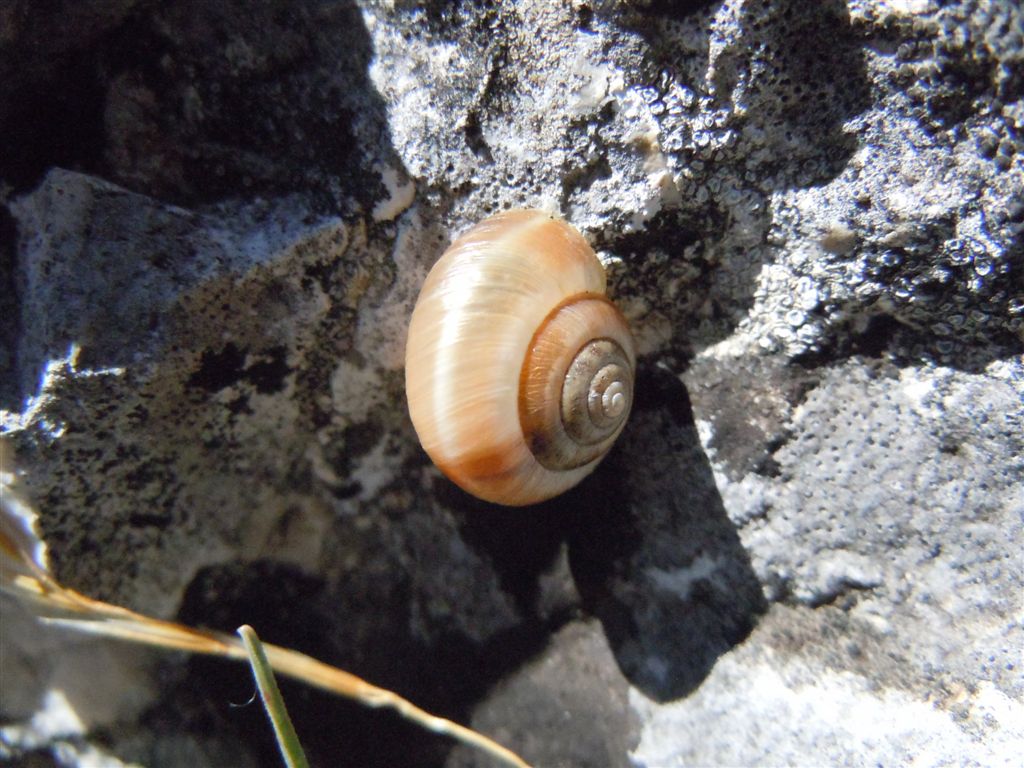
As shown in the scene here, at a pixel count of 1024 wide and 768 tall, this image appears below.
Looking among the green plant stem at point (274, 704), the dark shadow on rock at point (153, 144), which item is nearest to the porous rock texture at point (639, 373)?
the dark shadow on rock at point (153, 144)

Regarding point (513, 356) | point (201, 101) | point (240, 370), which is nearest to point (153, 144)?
point (201, 101)

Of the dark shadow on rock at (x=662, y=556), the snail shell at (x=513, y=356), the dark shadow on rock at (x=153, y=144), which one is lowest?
the dark shadow on rock at (x=662, y=556)

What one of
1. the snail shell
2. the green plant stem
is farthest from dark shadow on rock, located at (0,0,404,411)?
the green plant stem

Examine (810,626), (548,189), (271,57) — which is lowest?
(810,626)

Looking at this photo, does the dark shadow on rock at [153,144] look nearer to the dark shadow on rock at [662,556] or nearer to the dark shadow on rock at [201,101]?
the dark shadow on rock at [201,101]

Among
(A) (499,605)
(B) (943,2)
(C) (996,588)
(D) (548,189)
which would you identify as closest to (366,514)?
(A) (499,605)

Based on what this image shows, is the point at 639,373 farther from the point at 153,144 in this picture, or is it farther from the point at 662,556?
the point at 153,144

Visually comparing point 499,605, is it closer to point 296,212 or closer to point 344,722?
point 344,722

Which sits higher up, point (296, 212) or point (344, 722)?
point (296, 212)
